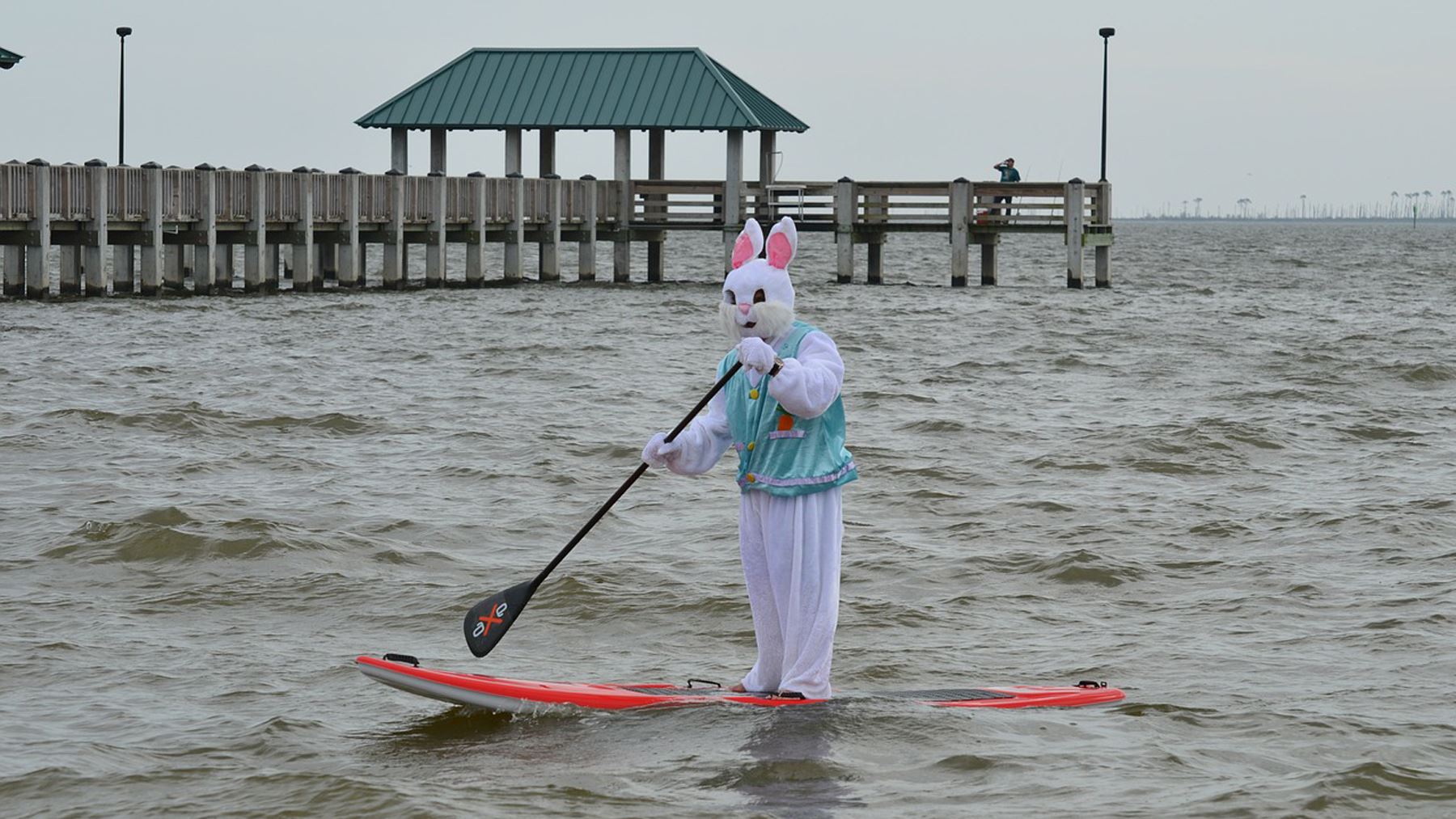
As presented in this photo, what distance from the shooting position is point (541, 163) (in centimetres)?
4012

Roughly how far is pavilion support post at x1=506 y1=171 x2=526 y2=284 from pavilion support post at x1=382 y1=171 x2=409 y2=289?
2193 millimetres

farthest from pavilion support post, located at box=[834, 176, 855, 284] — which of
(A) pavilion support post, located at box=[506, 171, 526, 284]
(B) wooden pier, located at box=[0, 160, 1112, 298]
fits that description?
(A) pavilion support post, located at box=[506, 171, 526, 284]

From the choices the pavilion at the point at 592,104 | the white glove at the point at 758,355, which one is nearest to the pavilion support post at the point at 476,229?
the pavilion at the point at 592,104

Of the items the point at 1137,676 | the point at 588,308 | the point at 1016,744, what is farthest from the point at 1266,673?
the point at 588,308

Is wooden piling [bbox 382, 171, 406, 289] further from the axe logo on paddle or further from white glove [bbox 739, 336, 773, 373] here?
white glove [bbox 739, 336, 773, 373]

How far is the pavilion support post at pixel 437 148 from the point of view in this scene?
40062 millimetres

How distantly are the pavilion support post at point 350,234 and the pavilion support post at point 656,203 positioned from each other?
6.19 m

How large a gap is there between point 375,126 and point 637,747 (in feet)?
112

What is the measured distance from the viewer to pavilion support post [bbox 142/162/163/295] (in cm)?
2809

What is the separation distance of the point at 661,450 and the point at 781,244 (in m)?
0.78

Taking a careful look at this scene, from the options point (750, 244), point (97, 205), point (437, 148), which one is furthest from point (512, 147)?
point (750, 244)

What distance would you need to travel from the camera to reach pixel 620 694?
736 centimetres

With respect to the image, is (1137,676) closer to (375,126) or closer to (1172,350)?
(1172,350)

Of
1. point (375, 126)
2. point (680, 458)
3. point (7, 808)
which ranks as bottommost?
point (7, 808)
